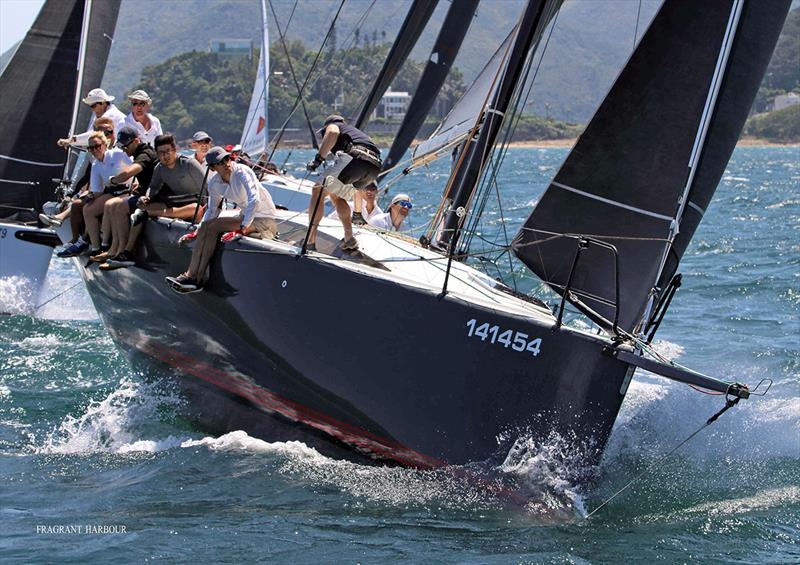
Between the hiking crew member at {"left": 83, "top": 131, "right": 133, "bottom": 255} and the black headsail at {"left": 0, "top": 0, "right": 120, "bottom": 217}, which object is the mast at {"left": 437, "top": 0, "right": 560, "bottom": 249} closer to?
the hiking crew member at {"left": 83, "top": 131, "right": 133, "bottom": 255}

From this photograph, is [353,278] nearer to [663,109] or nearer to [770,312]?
[663,109]

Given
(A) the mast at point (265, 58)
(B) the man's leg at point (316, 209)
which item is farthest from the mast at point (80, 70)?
(A) the mast at point (265, 58)

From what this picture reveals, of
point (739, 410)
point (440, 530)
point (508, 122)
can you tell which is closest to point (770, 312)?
point (739, 410)

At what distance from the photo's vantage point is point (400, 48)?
15797 mm

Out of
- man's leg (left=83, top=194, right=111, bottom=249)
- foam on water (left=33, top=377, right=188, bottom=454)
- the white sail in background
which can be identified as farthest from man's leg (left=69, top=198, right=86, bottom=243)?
the white sail in background

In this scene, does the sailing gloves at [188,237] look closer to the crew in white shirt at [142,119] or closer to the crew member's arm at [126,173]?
the crew member's arm at [126,173]

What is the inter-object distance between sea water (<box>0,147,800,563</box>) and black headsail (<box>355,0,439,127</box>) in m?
6.40

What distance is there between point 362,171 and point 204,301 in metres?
1.40

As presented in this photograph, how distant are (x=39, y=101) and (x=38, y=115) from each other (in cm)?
18

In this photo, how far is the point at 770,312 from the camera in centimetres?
1435

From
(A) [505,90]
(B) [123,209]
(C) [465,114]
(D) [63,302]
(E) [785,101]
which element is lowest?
(D) [63,302]

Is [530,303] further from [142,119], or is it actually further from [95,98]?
[95,98]

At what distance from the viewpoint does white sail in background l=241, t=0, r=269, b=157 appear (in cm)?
2286

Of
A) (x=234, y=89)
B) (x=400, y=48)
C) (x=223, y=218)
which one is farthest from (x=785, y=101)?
(x=223, y=218)
